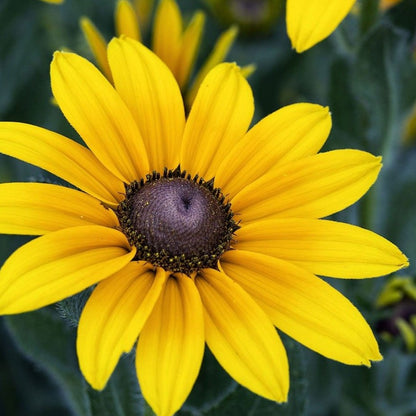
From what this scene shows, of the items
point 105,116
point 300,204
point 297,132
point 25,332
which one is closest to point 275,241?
point 300,204

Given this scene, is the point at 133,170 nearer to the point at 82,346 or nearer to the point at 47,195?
the point at 47,195

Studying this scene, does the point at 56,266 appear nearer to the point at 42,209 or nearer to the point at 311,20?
the point at 42,209

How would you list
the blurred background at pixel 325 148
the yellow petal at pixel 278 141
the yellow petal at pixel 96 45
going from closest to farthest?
the yellow petal at pixel 278 141
the blurred background at pixel 325 148
the yellow petal at pixel 96 45

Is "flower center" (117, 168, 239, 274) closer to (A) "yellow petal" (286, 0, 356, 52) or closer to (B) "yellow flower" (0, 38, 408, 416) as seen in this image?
(B) "yellow flower" (0, 38, 408, 416)

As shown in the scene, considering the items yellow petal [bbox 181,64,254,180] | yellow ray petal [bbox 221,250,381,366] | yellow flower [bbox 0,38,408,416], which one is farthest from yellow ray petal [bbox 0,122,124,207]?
yellow ray petal [bbox 221,250,381,366]

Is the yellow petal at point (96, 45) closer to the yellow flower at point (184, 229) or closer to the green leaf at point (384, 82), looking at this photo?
the yellow flower at point (184, 229)

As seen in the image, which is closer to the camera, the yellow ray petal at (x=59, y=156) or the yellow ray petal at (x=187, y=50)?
the yellow ray petal at (x=59, y=156)

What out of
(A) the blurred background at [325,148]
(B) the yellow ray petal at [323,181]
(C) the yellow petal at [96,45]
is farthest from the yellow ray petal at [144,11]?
(B) the yellow ray petal at [323,181]
